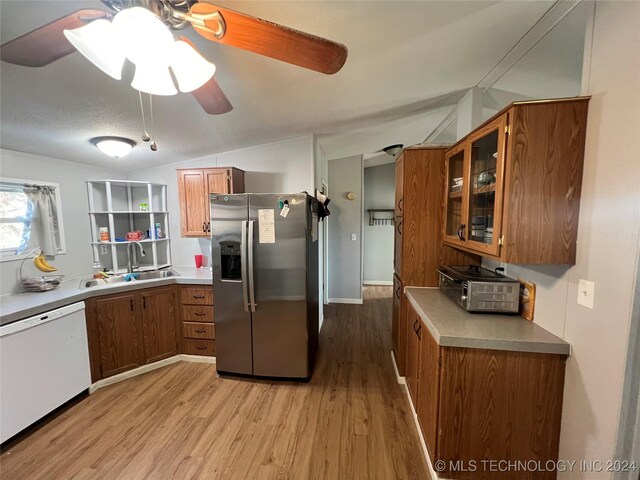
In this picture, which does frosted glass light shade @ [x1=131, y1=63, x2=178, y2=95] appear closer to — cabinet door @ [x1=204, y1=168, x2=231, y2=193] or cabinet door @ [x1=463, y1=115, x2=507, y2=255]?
cabinet door @ [x1=463, y1=115, x2=507, y2=255]

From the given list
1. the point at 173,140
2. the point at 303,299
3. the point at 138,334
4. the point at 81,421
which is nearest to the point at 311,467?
the point at 303,299

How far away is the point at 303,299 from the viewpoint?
232 centimetres

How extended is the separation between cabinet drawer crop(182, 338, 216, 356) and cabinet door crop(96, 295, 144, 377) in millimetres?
405

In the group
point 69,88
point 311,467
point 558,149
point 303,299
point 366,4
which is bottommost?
Result: point 311,467

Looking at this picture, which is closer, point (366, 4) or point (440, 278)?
point (366, 4)

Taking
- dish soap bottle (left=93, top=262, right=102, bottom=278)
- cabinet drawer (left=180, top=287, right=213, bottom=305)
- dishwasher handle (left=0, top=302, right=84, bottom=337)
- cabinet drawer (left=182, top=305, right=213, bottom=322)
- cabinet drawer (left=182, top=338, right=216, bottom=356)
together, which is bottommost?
cabinet drawer (left=182, top=338, right=216, bottom=356)

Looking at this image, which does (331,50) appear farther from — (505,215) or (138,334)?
(138,334)

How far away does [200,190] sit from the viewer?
2855mm

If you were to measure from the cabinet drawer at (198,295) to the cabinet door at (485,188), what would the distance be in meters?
2.43

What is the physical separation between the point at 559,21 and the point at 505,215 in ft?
3.53

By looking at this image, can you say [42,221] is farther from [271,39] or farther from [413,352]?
[413,352]

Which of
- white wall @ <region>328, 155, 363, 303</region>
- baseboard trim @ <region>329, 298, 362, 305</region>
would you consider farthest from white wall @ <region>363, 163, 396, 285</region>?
baseboard trim @ <region>329, 298, 362, 305</region>

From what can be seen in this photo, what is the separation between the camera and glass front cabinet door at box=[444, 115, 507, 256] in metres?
1.34

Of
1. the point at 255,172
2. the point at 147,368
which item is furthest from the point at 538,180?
the point at 147,368
